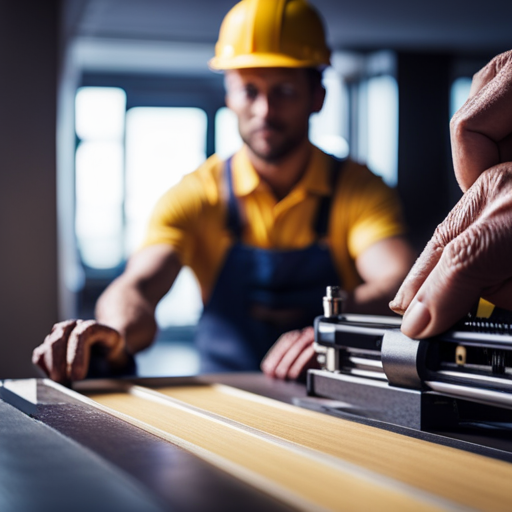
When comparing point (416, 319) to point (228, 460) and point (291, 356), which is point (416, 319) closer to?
point (228, 460)

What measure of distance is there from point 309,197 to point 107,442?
2.07 m

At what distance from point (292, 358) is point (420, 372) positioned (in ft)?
1.77

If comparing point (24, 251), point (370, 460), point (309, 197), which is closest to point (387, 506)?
point (370, 460)

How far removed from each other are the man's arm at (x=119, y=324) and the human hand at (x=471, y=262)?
1.91 ft

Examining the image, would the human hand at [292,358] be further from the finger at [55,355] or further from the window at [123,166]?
the window at [123,166]

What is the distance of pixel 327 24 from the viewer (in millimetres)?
8070

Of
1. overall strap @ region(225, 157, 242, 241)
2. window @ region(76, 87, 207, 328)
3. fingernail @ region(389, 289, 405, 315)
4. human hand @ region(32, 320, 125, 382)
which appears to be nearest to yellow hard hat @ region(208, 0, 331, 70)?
overall strap @ region(225, 157, 242, 241)

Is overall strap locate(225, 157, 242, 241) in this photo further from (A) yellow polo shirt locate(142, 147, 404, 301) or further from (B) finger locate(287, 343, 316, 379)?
(B) finger locate(287, 343, 316, 379)

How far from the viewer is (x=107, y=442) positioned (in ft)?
2.12

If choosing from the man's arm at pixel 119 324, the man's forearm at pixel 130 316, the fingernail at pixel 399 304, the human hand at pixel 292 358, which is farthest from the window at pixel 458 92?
the fingernail at pixel 399 304

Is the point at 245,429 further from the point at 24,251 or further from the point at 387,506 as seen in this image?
the point at 24,251

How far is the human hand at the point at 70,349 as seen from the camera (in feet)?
3.76

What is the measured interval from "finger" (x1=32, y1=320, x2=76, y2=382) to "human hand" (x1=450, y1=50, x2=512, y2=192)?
65cm

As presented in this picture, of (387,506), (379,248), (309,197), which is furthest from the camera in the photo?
(309,197)
